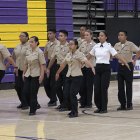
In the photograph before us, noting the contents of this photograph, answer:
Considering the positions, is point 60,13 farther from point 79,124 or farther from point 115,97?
point 79,124

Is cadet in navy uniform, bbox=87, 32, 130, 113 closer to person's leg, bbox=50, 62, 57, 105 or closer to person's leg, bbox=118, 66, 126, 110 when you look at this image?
person's leg, bbox=118, 66, 126, 110

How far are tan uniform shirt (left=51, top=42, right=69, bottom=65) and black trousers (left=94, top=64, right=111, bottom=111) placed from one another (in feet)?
3.78

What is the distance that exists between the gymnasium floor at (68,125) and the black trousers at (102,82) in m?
0.34

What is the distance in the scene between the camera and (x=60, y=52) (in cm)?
1089

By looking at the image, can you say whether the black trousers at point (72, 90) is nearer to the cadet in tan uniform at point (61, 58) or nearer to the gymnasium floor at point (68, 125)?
the gymnasium floor at point (68, 125)

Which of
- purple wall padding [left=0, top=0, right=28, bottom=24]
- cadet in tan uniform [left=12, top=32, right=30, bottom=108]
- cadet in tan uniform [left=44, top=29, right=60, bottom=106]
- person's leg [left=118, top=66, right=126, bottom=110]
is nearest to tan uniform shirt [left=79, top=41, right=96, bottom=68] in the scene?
cadet in tan uniform [left=44, top=29, right=60, bottom=106]

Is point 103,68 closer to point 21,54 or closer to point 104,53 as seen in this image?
point 104,53

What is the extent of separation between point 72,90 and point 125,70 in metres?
1.51

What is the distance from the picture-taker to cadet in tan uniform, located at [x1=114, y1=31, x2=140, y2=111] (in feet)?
34.0

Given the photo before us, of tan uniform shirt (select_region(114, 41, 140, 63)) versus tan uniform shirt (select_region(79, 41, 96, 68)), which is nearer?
tan uniform shirt (select_region(114, 41, 140, 63))

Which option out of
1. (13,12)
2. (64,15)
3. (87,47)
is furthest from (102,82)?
(64,15)

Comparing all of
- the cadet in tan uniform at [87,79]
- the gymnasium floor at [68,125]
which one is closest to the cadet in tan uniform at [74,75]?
the gymnasium floor at [68,125]

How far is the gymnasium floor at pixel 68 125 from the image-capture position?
7496 mm

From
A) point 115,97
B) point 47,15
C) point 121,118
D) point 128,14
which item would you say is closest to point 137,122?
point 121,118
